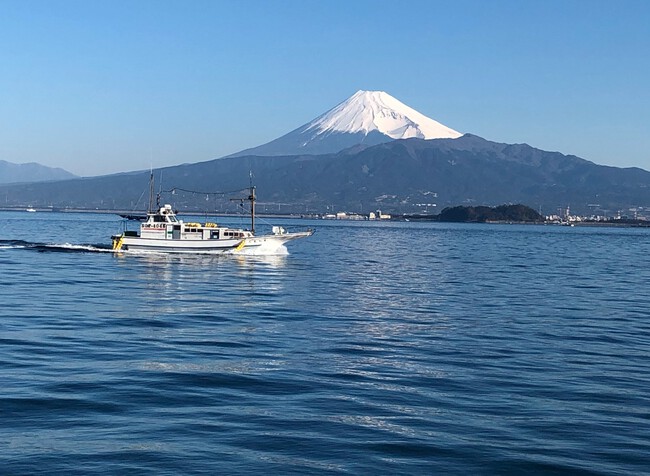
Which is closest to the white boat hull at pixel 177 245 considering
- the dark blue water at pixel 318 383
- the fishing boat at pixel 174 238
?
the fishing boat at pixel 174 238

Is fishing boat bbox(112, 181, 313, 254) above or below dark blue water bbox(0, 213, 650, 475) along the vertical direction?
above

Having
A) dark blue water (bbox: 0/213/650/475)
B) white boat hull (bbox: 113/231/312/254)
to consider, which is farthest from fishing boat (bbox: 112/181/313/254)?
dark blue water (bbox: 0/213/650/475)

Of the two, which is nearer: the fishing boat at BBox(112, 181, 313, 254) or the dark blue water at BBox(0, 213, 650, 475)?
the dark blue water at BBox(0, 213, 650, 475)

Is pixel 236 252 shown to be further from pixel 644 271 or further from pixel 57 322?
pixel 57 322

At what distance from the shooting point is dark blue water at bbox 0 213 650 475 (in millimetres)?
15664

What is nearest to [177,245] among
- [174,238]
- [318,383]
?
[174,238]

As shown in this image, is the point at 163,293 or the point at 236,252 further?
the point at 236,252

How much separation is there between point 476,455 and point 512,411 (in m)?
3.50

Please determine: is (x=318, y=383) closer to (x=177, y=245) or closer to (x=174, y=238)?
(x=177, y=245)

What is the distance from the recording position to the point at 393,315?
3700cm

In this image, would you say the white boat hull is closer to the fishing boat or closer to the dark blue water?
the fishing boat

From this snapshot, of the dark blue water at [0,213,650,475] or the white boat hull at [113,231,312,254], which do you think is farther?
the white boat hull at [113,231,312,254]

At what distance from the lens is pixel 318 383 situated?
71.2 ft

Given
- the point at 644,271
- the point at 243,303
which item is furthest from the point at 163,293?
the point at 644,271
